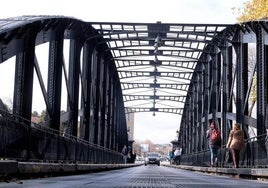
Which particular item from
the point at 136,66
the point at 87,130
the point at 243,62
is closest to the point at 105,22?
the point at 87,130

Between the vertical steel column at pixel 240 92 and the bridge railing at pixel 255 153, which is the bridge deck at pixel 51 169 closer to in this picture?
the bridge railing at pixel 255 153

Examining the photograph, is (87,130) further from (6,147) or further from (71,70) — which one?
(6,147)

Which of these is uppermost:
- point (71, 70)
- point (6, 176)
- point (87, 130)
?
point (71, 70)

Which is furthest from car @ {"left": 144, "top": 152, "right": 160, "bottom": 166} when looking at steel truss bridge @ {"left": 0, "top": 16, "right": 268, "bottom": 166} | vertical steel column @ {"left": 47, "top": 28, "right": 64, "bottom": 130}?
vertical steel column @ {"left": 47, "top": 28, "right": 64, "bottom": 130}

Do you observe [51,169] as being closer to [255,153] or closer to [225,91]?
[255,153]

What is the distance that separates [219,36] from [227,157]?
7.21 metres

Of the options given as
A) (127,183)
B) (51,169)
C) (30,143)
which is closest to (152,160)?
(51,169)

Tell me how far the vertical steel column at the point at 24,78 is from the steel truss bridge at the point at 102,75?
0.9 inches

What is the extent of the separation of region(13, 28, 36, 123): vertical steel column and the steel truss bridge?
22mm

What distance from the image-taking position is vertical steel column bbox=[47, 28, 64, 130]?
48.5 ft

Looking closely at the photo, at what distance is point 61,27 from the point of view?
15789 mm

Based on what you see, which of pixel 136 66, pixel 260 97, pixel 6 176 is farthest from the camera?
pixel 136 66

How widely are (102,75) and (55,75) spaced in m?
16.7

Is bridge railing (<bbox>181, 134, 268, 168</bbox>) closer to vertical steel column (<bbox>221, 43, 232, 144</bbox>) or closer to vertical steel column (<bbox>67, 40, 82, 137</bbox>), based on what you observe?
vertical steel column (<bbox>221, 43, 232, 144</bbox>)
